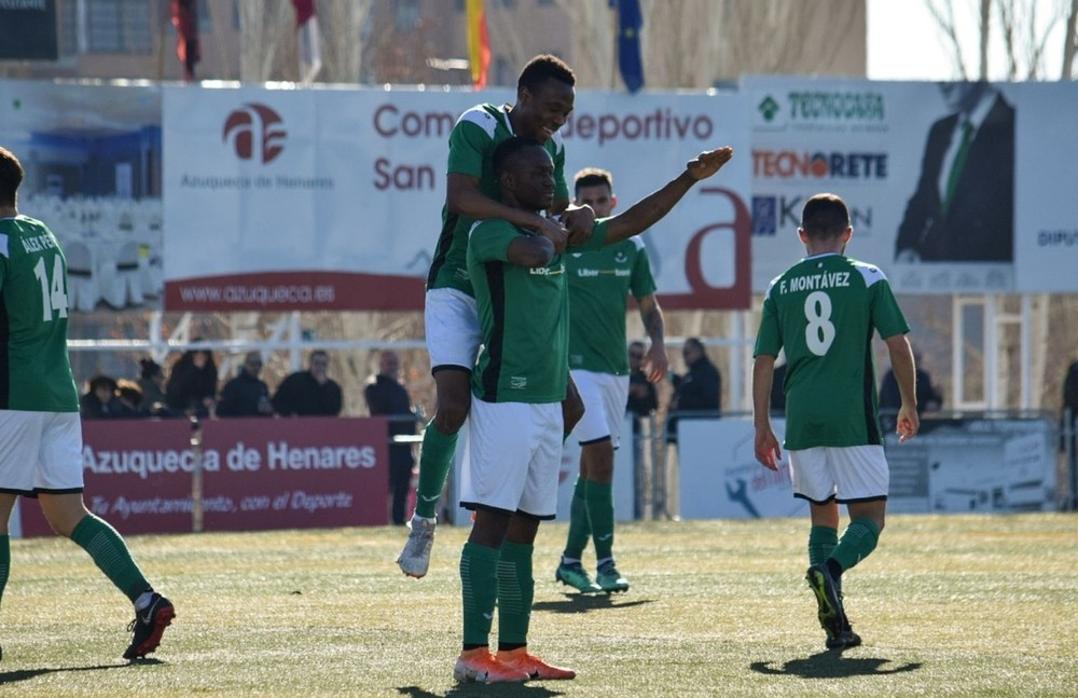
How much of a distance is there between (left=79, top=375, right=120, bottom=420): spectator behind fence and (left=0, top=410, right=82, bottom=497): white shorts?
11.5 meters

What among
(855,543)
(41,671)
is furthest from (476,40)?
(41,671)

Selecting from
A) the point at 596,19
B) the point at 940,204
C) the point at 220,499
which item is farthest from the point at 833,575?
the point at 596,19

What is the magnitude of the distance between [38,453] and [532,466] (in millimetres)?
2354

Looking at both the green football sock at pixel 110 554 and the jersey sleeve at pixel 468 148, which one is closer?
the jersey sleeve at pixel 468 148

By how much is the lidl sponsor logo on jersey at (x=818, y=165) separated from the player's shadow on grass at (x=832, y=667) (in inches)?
664

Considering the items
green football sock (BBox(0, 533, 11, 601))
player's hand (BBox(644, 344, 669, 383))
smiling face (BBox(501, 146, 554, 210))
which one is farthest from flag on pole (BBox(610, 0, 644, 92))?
smiling face (BBox(501, 146, 554, 210))

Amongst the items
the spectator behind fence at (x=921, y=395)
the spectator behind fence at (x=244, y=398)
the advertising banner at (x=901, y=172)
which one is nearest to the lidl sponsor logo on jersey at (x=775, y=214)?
the advertising banner at (x=901, y=172)

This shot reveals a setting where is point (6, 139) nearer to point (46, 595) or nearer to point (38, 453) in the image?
point (46, 595)

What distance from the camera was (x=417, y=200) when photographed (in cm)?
2372

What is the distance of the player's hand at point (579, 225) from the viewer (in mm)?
7820

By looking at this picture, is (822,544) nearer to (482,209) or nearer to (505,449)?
(505,449)

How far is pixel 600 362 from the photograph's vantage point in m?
12.4

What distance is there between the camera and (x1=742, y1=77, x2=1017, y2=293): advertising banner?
25.2m

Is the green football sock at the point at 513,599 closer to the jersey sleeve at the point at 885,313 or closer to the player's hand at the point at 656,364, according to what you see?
the jersey sleeve at the point at 885,313
